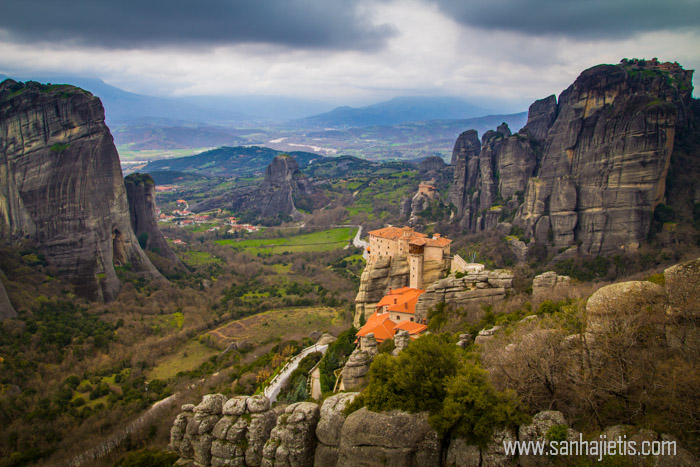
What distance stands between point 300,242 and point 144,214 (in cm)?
4634

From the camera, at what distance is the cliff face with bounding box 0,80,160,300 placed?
170 feet

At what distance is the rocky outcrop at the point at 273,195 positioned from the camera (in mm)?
140625

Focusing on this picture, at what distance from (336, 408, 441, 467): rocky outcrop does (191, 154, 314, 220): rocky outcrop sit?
121 metres

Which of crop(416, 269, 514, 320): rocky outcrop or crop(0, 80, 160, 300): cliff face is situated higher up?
crop(0, 80, 160, 300): cliff face

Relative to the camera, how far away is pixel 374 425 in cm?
1669

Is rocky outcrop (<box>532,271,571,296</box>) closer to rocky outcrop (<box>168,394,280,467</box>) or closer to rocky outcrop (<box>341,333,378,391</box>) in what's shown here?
rocky outcrop (<box>341,333,378,391</box>)

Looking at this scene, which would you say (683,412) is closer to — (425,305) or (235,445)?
(235,445)

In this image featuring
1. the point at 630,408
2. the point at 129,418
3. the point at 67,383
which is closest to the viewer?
the point at 630,408

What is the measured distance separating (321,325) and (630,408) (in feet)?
150

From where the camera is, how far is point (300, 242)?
111312mm

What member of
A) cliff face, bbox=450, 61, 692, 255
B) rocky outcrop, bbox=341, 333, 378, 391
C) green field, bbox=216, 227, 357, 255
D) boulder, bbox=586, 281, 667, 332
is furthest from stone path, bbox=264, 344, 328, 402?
green field, bbox=216, 227, 357, 255

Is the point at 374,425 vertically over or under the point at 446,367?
under

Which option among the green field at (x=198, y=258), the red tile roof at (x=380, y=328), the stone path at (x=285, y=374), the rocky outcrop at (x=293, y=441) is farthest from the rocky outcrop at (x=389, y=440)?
the green field at (x=198, y=258)

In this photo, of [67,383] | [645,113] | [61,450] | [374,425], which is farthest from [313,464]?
[645,113]
